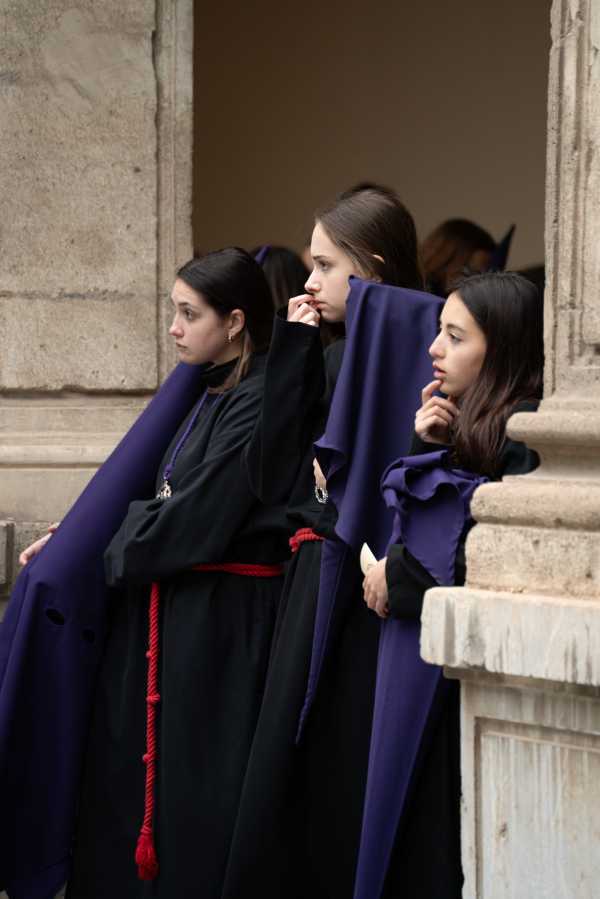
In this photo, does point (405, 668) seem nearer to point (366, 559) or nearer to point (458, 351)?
point (366, 559)

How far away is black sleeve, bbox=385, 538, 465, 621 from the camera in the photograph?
329 centimetres

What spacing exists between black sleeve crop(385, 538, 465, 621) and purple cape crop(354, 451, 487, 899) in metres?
0.02

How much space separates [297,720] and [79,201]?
1.96 m

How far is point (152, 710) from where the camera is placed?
414 centimetres

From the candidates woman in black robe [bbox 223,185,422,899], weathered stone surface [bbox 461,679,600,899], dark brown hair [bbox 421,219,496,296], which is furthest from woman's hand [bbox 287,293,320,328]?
dark brown hair [bbox 421,219,496,296]

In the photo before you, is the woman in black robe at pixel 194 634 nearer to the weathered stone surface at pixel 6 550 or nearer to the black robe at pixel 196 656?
the black robe at pixel 196 656

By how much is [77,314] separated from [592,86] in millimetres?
2195

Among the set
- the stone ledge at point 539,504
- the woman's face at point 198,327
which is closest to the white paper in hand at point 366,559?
the stone ledge at point 539,504

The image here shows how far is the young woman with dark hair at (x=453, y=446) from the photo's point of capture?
3332 millimetres

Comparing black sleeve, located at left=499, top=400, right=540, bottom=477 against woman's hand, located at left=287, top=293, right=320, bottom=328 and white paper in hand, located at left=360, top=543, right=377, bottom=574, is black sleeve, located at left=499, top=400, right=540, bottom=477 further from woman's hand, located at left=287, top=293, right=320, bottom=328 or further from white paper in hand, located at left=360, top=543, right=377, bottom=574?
woman's hand, located at left=287, top=293, right=320, bottom=328

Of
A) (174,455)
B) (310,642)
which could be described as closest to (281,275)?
(174,455)

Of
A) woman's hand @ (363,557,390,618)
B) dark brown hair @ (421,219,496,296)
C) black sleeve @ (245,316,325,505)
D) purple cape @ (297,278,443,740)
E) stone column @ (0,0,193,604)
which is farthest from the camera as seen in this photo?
dark brown hair @ (421,219,496,296)

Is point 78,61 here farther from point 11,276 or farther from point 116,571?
point 116,571

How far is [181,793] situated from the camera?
13.3 ft
